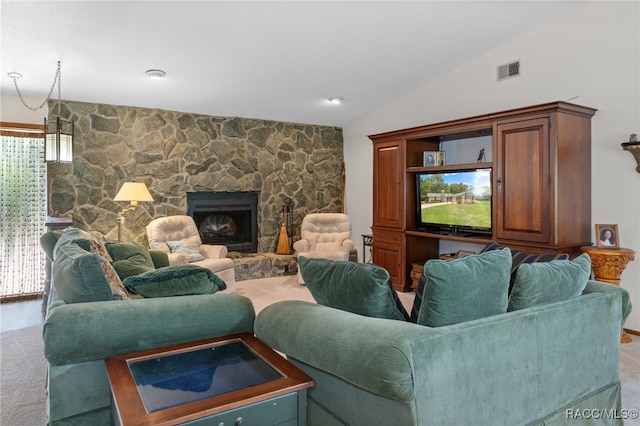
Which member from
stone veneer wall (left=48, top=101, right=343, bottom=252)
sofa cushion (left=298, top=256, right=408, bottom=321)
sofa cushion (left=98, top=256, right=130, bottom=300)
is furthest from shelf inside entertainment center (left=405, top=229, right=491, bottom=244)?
sofa cushion (left=98, top=256, right=130, bottom=300)

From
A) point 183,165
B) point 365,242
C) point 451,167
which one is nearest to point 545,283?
point 451,167

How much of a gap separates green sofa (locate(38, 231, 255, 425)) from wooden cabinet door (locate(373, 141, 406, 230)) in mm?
3598

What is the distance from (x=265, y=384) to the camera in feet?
4.91

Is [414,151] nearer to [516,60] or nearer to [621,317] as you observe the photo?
[516,60]

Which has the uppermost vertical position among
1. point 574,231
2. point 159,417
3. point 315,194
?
point 315,194

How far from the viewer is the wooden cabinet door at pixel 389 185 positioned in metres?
5.40

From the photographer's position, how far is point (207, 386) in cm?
152

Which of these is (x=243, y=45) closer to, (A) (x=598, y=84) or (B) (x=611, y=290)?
(A) (x=598, y=84)

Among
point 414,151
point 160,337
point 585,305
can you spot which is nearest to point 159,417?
point 160,337

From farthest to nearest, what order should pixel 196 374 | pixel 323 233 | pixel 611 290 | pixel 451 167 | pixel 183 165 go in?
pixel 323 233
pixel 183 165
pixel 451 167
pixel 611 290
pixel 196 374

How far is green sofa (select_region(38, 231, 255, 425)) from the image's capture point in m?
1.80

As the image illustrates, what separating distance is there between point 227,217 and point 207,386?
502 centimetres

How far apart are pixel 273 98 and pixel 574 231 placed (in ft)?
12.4

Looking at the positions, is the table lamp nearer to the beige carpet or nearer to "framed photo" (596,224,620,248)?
the beige carpet
